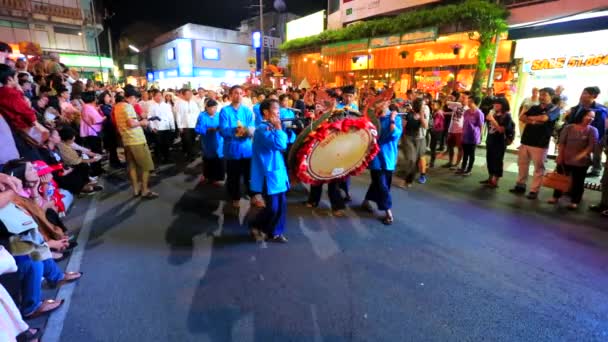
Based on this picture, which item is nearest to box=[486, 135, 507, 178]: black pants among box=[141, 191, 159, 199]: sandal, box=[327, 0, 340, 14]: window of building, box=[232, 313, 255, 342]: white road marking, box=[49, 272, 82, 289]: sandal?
box=[232, 313, 255, 342]: white road marking

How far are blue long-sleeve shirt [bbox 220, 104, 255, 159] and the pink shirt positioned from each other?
3.49 meters

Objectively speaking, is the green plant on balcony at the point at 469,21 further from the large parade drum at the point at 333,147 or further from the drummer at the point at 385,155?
the large parade drum at the point at 333,147

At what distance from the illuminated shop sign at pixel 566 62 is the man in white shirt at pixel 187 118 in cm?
970

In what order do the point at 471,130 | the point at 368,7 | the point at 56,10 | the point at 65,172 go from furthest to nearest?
the point at 56,10, the point at 368,7, the point at 471,130, the point at 65,172

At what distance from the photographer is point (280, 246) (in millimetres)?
3957

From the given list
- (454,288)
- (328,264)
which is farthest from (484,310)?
(328,264)

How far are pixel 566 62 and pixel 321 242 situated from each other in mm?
9170

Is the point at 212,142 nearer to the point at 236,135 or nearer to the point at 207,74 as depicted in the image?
the point at 236,135

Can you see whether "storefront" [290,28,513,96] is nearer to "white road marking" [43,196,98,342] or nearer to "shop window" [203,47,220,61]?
"white road marking" [43,196,98,342]

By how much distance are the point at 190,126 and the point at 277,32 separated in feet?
97.0

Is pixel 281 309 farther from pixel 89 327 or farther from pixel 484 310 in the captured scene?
pixel 484 310

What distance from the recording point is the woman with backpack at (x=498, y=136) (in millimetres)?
6074

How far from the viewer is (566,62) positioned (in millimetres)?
8805

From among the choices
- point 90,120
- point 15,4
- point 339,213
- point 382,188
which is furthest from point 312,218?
point 15,4
